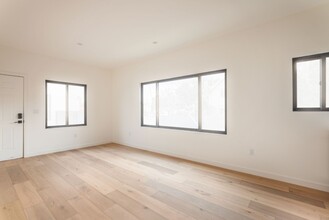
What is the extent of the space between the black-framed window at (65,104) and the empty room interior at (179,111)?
41 millimetres

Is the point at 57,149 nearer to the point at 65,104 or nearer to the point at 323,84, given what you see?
the point at 65,104

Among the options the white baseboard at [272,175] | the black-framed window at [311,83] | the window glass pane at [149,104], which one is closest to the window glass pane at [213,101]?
the white baseboard at [272,175]

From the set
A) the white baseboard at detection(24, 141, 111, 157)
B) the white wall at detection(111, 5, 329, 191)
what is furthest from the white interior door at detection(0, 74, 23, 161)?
the white wall at detection(111, 5, 329, 191)

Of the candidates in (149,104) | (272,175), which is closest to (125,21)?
(149,104)

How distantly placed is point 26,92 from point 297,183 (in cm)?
623

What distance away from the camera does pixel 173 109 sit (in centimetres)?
445

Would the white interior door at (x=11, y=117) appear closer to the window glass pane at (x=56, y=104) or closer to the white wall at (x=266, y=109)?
the window glass pane at (x=56, y=104)

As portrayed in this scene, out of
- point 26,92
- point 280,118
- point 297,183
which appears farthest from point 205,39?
point 26,92

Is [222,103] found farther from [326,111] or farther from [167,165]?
[167,165]

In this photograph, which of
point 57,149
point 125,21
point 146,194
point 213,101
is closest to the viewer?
point 146,194

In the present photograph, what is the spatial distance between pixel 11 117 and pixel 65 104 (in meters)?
1.31

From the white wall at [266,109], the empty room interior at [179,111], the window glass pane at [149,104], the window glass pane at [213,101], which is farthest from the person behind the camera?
the window glass pane at [149,104]

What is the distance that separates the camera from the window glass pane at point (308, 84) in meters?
2.55

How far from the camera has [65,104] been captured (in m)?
5.12
